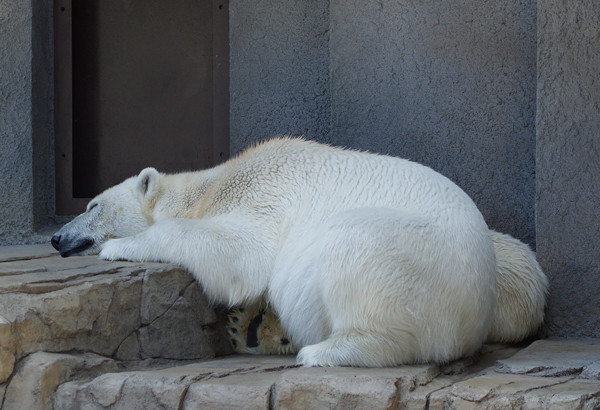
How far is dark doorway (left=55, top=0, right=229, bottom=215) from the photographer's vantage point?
21.8ft

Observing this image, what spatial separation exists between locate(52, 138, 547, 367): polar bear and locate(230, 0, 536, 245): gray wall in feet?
2.56

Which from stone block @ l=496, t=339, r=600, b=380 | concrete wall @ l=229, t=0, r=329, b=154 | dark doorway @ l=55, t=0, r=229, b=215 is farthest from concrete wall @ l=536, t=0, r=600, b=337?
dark doorway @ l=55, t=0, r=229, b=215

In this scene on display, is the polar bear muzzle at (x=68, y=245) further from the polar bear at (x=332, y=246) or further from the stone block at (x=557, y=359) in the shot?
the stone block at (x=557, y=359)

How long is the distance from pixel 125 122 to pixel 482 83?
2994 millimetres

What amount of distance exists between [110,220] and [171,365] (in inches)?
45.9

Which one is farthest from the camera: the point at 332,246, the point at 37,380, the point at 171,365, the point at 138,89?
the point at 138,89

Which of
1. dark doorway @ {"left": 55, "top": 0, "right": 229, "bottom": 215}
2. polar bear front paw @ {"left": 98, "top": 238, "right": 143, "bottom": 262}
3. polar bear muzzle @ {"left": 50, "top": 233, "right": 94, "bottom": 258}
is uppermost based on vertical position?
dark doorway @ {"left": 55, "top": 0, "right": 229, "bottom": 215}

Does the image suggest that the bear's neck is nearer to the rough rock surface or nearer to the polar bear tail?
the rough rock surface

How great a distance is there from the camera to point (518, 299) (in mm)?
4242

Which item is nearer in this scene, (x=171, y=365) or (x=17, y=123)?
(x=171, y=365)

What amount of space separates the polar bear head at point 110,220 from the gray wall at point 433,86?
4.47 ft

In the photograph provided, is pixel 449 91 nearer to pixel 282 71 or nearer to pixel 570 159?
pixel 570 159

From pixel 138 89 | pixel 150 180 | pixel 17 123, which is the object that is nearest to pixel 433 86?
pixel 150 180

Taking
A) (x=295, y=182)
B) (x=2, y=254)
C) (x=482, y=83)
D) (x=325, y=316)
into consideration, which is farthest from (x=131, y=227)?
(x=482, y=83)
